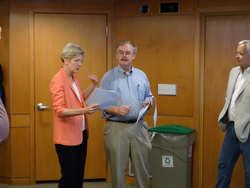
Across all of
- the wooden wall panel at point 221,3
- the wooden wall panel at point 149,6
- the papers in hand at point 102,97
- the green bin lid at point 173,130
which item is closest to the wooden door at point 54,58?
the wooden wall panel at point 149,6

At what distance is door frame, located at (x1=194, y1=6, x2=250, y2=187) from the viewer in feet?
11.0

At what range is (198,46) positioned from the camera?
341cm

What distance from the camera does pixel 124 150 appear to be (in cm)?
263

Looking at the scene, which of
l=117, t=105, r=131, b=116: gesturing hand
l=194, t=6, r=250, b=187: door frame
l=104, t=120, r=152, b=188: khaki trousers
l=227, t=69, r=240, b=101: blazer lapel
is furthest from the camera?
l=194, t=6, r=250, b=187: door frame

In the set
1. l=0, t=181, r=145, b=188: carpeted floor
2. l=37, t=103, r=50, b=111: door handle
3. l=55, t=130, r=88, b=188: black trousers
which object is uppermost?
l=37, t=103, r=50, b=111: door handle

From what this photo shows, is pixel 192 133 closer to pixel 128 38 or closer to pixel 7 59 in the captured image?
pixel 128 38

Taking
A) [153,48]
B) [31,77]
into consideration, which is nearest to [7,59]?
[31,77]

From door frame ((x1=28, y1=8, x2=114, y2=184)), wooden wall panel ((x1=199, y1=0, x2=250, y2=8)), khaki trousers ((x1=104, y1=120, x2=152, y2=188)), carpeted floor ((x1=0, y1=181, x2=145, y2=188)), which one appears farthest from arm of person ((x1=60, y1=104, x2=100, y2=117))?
wooden wall panel ((x1=199, y1=0, x2=250, y2=8))

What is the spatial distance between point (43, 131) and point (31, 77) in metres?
0.73

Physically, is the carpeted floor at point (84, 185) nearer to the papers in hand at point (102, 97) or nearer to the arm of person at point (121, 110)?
the arm of person at point (121, 110)

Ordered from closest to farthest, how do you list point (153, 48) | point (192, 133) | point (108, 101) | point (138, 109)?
point (108, 101) → point (138, 109) → point (192, 133) → point (153, 48)

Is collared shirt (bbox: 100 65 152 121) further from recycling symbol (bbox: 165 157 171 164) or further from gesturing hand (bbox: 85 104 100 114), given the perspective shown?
recycling symbol (bbox: 165 157 171 164)

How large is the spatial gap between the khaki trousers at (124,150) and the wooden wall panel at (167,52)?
3.35 ft

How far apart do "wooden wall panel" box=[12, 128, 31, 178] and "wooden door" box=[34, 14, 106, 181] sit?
13 cm
